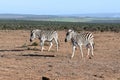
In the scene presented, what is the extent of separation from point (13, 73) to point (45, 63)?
4229 millimetres

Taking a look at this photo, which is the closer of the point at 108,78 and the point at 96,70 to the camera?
the point at 108,78

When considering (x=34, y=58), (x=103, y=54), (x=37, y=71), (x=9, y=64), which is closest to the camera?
(x=37, y=71)

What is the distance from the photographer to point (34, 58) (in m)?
24.6

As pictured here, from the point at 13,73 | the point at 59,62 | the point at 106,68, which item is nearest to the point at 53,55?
the point at 59,62

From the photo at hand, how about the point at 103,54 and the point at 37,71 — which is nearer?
the point at 37,71

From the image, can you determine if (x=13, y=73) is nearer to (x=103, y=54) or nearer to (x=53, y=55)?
(x=53, y=55)

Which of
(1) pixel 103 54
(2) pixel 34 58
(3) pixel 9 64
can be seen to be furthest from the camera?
(1) pixel 103 54

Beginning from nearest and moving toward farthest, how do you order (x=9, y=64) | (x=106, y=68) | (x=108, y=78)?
(x=108, y=78), (x=106, y=68), (x=9, y=64)

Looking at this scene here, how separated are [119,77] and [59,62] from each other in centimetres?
582

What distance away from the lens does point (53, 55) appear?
85.4ft

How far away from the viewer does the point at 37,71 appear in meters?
19.0

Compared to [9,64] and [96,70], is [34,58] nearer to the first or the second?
[9,64]

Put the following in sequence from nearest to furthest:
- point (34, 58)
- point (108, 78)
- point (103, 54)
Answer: point (108, 78) < point (34, 58) < point (103, 54)

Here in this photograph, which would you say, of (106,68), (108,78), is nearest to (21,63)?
(106,68)
